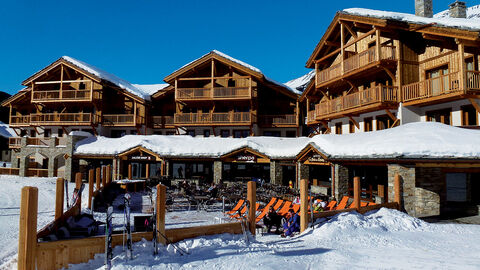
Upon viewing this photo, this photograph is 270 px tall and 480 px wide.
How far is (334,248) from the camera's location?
8.70 m

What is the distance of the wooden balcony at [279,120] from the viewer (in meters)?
29.1

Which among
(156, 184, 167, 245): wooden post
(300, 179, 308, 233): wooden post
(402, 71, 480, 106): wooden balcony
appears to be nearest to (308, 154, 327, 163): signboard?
(402, 71, 480, 106): wooden balcony

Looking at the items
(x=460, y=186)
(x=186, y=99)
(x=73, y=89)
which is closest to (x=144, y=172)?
(x=186, y=99)

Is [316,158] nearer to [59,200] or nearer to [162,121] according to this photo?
[59,200]

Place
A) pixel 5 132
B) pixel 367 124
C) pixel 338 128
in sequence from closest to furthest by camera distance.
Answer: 1. pixel 367 124
2. pixel 338 128
3. pixel 5 132

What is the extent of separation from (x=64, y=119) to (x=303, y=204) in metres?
28.7

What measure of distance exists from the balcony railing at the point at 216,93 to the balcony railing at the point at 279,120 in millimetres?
2944

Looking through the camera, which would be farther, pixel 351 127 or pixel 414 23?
pixel 351 127

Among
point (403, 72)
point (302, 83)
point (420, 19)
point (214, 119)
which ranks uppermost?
point (302, 83)

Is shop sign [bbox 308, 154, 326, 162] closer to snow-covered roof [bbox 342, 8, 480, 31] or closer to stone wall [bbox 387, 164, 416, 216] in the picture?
stone wall [bbox 387, 164, 416, 216]

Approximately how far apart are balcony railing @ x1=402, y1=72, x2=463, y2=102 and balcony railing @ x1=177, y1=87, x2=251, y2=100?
44.5ft

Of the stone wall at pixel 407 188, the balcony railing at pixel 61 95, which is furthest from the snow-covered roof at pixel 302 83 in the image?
the stone wall at pixel 407 188

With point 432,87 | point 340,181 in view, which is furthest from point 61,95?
point 432,87

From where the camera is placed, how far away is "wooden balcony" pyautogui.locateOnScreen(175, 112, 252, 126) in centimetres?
2811
